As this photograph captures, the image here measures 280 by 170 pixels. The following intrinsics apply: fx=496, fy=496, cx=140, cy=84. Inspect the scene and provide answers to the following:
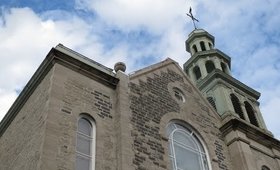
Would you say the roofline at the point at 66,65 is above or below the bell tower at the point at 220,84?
below

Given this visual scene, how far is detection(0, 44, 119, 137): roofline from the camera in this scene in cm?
1708

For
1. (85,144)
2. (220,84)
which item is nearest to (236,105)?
(220,84)

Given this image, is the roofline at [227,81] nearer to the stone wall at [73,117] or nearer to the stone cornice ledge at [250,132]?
the stone cornice ledge at [250,132]

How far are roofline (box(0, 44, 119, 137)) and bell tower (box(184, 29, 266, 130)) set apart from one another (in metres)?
6.23

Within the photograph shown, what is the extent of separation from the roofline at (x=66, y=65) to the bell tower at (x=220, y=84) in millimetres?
6232

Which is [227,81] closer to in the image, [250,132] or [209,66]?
[209,66]

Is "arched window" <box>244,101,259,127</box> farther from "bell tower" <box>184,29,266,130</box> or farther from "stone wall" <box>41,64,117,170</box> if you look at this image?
"stone wall" <box>41,64,117,170</box>

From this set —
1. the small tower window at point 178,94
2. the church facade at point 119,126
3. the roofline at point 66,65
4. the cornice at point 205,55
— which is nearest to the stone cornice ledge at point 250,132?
the church facade at point 119,126

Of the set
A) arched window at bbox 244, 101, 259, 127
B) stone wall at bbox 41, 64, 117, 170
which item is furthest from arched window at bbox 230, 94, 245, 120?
stone wall at bbox 41, 64, 117, 170

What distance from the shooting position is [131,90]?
18.4 metres

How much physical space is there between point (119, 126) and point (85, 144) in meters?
1.50

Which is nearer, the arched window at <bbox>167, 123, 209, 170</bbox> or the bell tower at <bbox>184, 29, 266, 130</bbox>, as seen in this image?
the arched window at <bbox>167, 123, 209, 170</bbox>

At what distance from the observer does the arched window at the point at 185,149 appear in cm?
1789

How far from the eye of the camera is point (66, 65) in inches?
678
